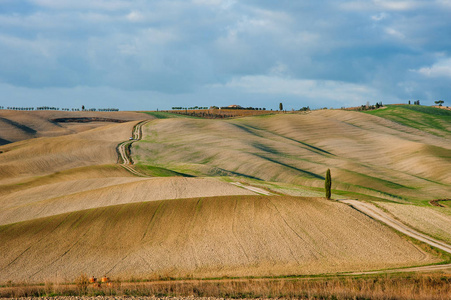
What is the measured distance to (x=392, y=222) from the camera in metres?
40.4

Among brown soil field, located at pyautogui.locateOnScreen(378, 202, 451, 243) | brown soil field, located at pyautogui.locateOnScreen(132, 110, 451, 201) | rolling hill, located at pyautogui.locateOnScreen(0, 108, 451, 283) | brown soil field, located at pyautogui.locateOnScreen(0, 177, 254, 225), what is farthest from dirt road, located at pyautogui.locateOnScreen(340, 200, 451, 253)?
brown soil field, located at pyautogui.locateOnScreen(132, 110, 451, 201)

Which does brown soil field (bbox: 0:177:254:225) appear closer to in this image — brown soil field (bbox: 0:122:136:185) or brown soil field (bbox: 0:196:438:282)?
brown soil field (bbox: 0:196:438:282)

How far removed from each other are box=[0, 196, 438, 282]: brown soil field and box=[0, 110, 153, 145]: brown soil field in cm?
8443

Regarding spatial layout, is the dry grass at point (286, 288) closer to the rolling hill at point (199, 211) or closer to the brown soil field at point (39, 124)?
the rolling hill at point (199, 211)

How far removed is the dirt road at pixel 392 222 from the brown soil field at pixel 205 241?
1.38 m

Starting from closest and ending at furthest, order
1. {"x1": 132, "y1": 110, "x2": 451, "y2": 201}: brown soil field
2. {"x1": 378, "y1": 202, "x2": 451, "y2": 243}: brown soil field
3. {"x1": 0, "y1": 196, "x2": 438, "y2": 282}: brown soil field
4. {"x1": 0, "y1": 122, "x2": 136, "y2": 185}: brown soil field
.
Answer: {"x1": 0, "y1": 196, "x2": 438, "y2": 282}: brown soil field
{"x1": 378, "y1": 202, "x2": 451, "y2": 243}: brown soil field
{"x1": 132, "y1": 110, "x2": 451, "y2": 201}: brown soil field
{"x1": 0, "y1": 122, "x2": 136, "y2": 185}: brown soil field

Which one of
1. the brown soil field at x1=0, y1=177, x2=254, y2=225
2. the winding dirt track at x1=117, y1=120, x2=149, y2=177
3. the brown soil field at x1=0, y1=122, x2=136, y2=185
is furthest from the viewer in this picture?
the brown soil field at x1=0, y1=122, x2=136, y2=185

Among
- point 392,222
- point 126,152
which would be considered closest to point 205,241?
point 392,222

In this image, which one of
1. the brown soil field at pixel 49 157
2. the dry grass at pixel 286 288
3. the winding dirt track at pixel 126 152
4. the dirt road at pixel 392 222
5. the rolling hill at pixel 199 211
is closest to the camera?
the dry grass at pixel 286 288

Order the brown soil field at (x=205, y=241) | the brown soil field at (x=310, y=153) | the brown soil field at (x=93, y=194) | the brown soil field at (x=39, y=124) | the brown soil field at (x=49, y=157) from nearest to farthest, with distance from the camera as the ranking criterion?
1. the brown soil field at (x=205, y=241)
2. the brown soil field at (x=93, y=194)
3. the brown soil field at (x=310, y=153)
4. the brown soil field at (x=49, y=157)
5. the brown soil field at (x=39, y=124)

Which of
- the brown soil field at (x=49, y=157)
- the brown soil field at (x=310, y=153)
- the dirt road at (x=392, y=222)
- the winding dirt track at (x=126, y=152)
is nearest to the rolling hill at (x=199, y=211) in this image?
the brown soil field at (x=49, y=157)

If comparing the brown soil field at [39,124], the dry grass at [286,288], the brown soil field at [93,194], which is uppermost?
the brown soil field at [39,124]

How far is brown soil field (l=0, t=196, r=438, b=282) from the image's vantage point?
104ft

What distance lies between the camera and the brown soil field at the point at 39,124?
122419 millimetres
